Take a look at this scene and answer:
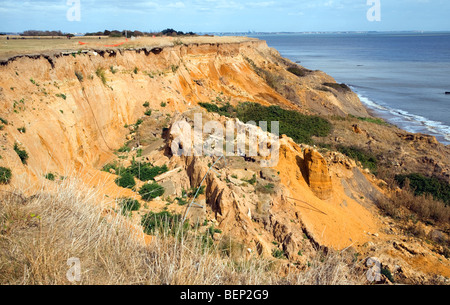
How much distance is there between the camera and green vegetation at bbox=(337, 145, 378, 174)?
1892 centimetres

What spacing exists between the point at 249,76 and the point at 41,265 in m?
32.8

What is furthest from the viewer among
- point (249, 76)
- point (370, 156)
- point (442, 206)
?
point (249, 76)

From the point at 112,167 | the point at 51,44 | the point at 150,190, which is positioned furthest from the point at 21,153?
the point at 51,44

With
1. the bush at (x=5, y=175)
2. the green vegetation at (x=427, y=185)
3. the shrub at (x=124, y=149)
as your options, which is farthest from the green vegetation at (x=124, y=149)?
the green vegetation at (x=427, y=185)

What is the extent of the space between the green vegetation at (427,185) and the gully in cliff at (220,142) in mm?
8466

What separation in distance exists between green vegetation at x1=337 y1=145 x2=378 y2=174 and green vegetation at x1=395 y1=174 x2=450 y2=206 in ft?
5.23

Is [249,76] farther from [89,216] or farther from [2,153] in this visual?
[89,216]

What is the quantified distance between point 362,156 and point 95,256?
19.0 metres

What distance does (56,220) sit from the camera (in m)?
3.94

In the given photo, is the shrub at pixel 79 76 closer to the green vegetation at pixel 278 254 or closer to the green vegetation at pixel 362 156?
the green vegetation at pixel 278 254

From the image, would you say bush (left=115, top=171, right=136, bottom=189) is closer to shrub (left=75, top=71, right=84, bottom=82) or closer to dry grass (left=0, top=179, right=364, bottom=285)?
shrub (left=75, top=71, right=84, bottom=82)

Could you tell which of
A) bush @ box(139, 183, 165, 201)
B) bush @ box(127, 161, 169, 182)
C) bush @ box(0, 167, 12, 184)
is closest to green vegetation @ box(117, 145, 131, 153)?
bush @ box(127, 161, 169, 182)

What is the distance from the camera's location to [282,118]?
84.5 feet
